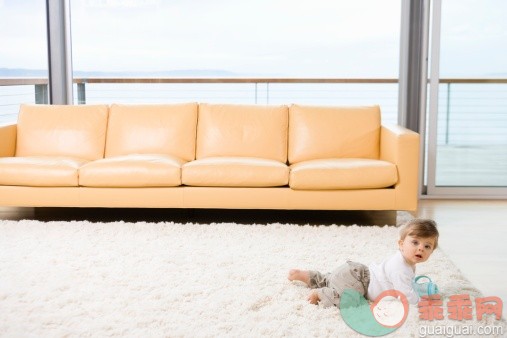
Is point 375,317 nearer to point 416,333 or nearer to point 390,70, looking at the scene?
point 416,333

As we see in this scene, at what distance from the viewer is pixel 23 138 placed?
15.9 feet

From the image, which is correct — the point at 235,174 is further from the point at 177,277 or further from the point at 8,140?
the point at 8,140

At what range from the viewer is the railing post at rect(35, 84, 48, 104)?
5770 millimetres

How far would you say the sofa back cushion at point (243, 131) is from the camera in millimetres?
4676

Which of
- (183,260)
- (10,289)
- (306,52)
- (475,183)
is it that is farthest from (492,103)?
(10,289)

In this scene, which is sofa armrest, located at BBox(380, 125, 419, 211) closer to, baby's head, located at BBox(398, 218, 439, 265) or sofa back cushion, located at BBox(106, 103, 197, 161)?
sofa back cushion, located at BBox(106, 103, 197, 161)

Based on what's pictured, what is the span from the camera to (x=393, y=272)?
256cm

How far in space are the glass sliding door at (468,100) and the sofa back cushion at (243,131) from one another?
1444 mm

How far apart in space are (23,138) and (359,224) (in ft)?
8.21

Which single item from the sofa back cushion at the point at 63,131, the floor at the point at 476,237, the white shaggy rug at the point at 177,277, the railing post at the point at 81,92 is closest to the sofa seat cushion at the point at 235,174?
the white shaggy rug at the point at 177,277

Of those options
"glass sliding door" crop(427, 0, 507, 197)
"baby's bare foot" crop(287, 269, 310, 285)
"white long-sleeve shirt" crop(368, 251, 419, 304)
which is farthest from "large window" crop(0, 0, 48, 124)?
"white long-sleeve shirt" crop(368, 251, 419, 304)

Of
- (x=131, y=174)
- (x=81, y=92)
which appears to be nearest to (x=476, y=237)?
(x=131, y=174)

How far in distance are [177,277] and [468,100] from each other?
3427mm

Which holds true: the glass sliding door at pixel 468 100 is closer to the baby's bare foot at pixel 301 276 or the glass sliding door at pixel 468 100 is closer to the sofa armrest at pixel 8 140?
the baby's bare foot at pixel 301 276
